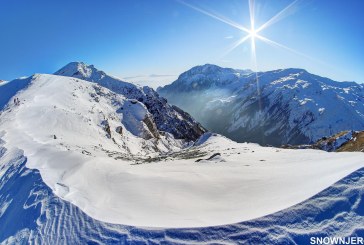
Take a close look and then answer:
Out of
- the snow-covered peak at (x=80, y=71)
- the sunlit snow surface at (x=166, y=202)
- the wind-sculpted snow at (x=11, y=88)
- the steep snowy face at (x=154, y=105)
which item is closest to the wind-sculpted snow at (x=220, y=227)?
the sunlit snow surface at (x=166, y=202)

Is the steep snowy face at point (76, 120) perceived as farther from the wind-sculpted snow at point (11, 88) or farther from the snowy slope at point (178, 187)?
the snowy slope at point (178, 187)

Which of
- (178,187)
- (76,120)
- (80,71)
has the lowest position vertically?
(178,187)

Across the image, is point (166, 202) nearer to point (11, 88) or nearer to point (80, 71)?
point (11, 88)

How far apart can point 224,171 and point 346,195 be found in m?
7.27

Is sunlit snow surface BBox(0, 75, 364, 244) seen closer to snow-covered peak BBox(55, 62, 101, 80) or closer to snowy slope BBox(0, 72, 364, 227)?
snowy slope BBox(0, 72, 364, 227)

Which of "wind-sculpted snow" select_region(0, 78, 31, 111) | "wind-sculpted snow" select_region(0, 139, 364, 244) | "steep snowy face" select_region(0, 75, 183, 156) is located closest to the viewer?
"wind-sculpted snow" select_region(0, 139, 364, 244)

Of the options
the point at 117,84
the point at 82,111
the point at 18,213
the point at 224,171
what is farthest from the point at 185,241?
the point at 117,84

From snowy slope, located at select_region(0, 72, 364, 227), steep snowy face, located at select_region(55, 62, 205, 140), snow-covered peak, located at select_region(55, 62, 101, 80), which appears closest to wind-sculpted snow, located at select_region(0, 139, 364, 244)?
snowy slope, located at select_region(0, 72, 364, 227)

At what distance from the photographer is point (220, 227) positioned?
741 centimetres

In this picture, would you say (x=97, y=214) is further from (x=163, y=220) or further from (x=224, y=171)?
(x=224, y=171)

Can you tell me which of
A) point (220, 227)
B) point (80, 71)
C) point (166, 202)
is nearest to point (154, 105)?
point (80, 71)

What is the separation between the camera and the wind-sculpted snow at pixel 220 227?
23.3 feet

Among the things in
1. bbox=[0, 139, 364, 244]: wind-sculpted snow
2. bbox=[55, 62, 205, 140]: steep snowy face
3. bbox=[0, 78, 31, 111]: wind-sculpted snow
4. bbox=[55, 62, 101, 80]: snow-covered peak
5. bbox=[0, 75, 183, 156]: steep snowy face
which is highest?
bbox=[55, 62, 101, 80]: snow-covered peak

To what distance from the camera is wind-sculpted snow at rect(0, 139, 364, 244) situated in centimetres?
711
